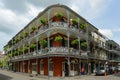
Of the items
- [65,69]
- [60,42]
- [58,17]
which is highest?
[58,17]

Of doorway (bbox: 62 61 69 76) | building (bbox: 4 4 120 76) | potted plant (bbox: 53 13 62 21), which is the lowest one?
doorway (bbox: 62 61 69 76)

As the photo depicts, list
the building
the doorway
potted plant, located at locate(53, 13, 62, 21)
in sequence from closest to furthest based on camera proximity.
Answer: potted plant, located at locate(53, 13, 62, 21) → the building → the doorway

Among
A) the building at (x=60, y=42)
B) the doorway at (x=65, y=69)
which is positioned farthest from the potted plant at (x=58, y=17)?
the doorway at (x=65, y=69)

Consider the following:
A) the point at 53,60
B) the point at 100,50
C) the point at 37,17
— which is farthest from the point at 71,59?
the point at 100,50

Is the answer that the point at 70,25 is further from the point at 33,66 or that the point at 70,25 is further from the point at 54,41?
the point at 33,66

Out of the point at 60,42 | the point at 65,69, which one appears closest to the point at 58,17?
the point at 60,42

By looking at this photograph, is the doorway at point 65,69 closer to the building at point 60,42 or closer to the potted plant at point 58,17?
the building at point 60,42

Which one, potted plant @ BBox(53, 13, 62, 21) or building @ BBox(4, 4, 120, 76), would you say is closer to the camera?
potted plant @ BBox(53, 13, 62, 21)

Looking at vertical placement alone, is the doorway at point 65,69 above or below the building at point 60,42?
below

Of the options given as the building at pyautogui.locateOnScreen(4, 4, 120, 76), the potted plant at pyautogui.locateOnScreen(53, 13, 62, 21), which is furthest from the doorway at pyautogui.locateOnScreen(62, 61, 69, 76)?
the potted plant at pyautogui.locateOnScreen(53, 13, 62, 21)

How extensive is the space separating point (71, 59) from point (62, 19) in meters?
7.02

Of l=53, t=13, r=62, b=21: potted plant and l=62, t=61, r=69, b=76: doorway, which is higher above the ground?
l=53, t=13, r=62, b=21: potted plant

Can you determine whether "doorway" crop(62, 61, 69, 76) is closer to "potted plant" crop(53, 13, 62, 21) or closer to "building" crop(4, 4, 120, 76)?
"building" crop(4, 4, 120, 76)

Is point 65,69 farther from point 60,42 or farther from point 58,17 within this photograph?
point 58,17
